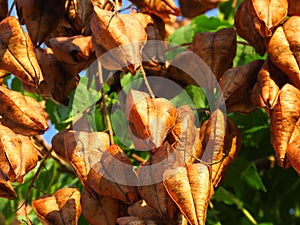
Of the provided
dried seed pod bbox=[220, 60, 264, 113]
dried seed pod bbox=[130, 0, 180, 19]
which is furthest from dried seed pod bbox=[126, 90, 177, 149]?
dried seed pod bbox=[130, 0, 180, 19]

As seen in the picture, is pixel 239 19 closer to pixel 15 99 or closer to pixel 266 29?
pixel 266 29

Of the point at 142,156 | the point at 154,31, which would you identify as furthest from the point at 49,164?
the point at 154,31

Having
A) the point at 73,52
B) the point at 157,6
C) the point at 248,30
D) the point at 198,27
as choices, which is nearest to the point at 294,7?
the point at 248,30

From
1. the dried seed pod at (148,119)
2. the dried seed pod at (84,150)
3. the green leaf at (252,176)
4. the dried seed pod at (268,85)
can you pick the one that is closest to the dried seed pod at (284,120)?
the dried seed pod at (268,85)

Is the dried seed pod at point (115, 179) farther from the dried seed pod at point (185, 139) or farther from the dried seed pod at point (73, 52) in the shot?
the dried seed pod at point (73, 52)

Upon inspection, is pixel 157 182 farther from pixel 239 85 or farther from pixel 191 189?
pixel 239 85

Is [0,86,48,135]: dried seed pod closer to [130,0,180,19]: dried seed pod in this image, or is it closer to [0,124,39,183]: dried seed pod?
[0,124,39,183]: dried seed pod
